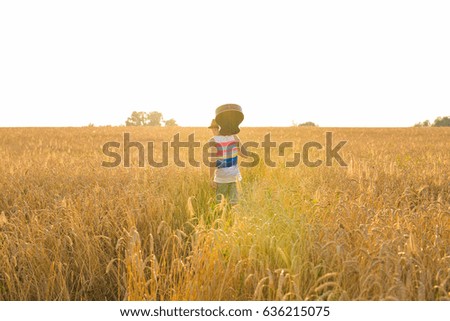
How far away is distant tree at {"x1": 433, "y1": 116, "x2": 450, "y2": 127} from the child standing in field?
62.2 m

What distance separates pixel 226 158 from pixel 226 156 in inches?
1.0

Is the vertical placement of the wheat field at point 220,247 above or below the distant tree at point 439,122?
below

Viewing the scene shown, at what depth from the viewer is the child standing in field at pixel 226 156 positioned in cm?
471

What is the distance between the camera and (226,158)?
477cm

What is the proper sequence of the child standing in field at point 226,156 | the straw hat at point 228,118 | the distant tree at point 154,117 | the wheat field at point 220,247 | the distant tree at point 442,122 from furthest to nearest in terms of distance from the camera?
the distant tree at point 154,117 < the distant tree at point 442,122 < the child standing in field at point 226,156 < the straw hat at point 228,118 < the wheat field at point 220,247

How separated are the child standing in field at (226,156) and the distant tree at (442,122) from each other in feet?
204

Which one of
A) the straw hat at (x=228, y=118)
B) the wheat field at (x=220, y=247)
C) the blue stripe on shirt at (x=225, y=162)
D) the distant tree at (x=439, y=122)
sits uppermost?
the distant tree at (x=439, y=122)

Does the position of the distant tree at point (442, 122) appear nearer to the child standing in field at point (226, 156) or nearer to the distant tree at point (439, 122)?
the distant tree at point (439, 122)

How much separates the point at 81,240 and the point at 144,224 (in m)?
0.65

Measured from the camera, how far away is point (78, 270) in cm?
302

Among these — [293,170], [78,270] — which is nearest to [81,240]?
[78,270]

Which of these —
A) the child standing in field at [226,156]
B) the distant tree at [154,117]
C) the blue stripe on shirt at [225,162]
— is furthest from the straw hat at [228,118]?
the distant tree at [154,117]

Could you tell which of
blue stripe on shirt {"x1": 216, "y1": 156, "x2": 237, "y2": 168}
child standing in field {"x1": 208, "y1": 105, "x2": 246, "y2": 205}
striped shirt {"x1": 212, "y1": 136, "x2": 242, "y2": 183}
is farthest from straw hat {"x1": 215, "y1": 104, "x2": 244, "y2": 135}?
blue stripe on shirt {"x1": 216, "y1": 156, "x2": 237, "y2": 168}

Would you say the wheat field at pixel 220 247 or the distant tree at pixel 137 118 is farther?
the distant tree at pixel 137 118
